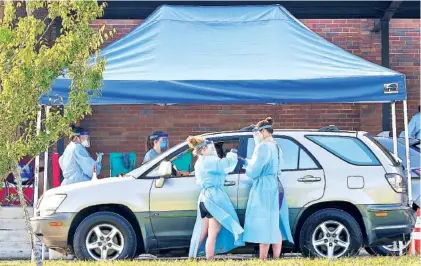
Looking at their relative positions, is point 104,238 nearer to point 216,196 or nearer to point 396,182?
point 216,196

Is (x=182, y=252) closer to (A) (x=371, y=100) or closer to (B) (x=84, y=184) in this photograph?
(B) (x=84, y=184)

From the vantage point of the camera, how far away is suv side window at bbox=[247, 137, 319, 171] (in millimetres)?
11484

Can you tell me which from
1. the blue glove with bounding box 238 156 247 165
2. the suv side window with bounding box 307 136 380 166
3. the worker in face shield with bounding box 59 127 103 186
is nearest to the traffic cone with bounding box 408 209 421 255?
the suv side window with bounding box 307 136 380 166

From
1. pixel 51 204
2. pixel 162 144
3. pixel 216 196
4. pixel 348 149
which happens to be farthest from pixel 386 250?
pixel 51 204

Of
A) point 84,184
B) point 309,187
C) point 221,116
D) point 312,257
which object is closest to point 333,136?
point 309,187

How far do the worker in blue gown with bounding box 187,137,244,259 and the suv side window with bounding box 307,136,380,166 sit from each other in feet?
3.97

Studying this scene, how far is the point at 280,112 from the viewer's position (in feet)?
60.4

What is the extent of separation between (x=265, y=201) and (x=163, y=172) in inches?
49.0

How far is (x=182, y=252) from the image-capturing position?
11539mm

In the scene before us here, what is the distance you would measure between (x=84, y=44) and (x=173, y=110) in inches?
368

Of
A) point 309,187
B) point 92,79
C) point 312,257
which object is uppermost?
point 92,79

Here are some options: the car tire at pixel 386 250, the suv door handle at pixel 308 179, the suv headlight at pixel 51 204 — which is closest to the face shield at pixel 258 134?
the suv door handle at pixel 308 179

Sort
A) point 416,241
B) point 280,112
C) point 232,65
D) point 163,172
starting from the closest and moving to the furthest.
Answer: point 163,172
point 416,241
point 232,65
point 280,112

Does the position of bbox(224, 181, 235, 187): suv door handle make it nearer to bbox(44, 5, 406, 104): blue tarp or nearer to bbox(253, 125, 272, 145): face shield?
bbox(253, 125, 272, 145): face shield
